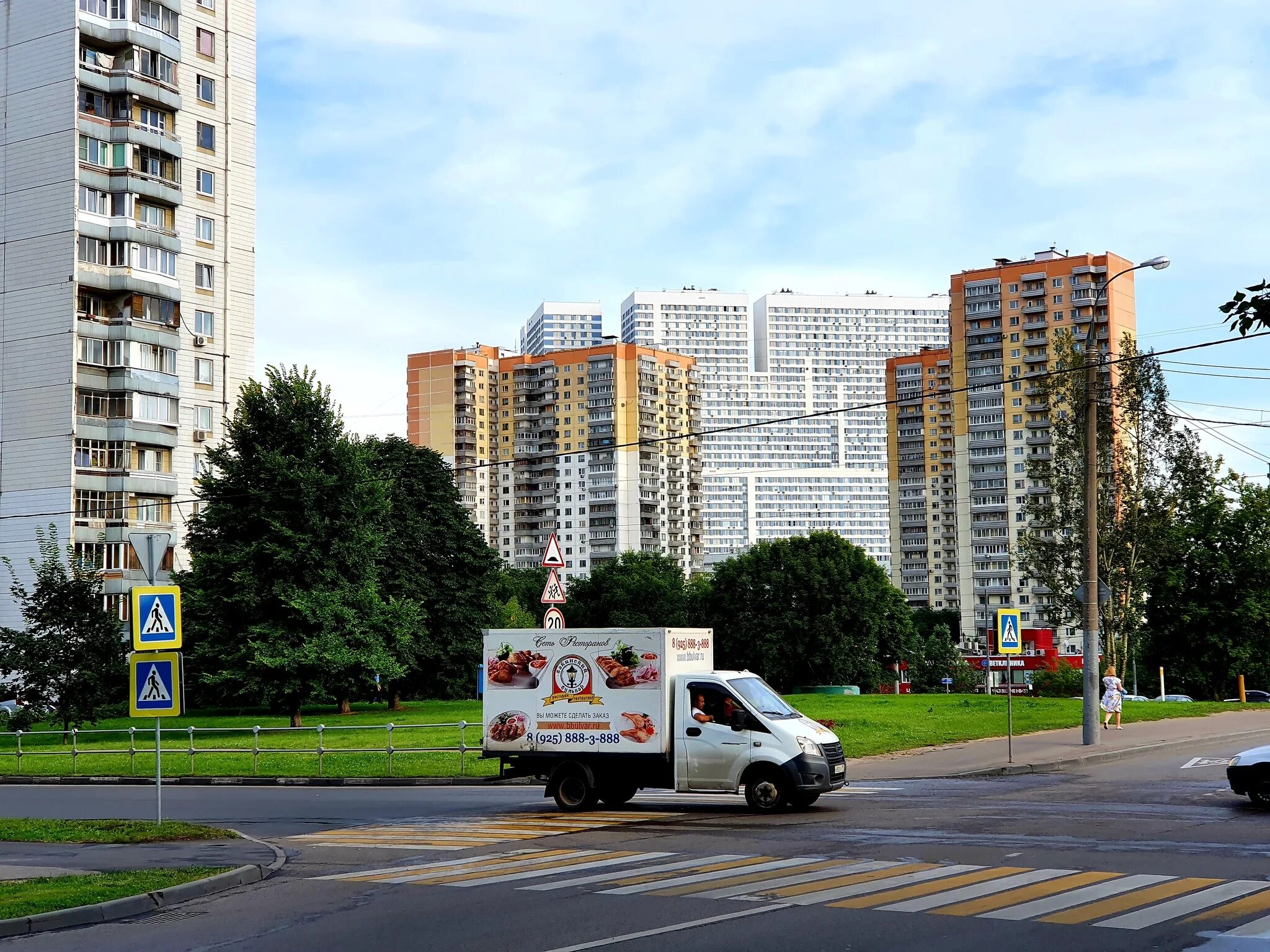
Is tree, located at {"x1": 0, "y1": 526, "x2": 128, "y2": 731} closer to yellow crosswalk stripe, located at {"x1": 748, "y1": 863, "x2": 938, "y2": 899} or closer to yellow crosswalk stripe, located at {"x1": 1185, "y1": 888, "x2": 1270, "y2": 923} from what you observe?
yellow crosswalk stripe, located at {"x1": 748, "y1": 863, "x2": 938, "y2": 899}

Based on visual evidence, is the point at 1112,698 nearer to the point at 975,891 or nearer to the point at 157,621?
the point at 975,891

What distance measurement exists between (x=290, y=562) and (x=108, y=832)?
2787cm

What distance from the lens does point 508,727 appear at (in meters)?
20.0

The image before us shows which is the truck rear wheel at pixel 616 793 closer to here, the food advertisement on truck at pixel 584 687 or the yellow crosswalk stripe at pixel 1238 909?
the food advertisement on truck at pixel 584 687

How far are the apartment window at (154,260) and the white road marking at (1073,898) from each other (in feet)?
197

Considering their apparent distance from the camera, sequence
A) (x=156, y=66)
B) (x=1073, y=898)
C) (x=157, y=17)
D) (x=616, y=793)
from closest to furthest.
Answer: (x=1073, y=898), (x=616, y=793), (x=156, y=66), (x=157, y=17)

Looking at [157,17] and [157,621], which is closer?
[157,621]

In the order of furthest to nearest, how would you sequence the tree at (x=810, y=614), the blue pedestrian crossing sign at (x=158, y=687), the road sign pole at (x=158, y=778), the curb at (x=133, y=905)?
1. the tree at (x=810, y=614)
2. the blue pedestrian crossing sign at (x=158, y=687)
3. the road sign pole at (x=158, y=778)
4. the curb at (x=133, y=905)

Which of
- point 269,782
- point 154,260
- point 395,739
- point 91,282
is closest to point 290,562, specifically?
point 395,739

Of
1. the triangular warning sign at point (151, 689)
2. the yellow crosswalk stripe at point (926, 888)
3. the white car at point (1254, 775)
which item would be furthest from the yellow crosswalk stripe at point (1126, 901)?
the triangular warning sign at point (151, 689)

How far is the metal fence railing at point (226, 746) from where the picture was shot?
3059 cm

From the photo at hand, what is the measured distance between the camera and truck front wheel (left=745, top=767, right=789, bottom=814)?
Result: 18641mm

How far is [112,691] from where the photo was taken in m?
44.3

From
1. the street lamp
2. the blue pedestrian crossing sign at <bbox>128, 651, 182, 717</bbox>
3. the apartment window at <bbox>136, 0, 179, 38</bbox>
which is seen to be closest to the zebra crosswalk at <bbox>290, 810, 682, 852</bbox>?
the blue pedestrian crossing sign at <bbox>128, 651, 182, 717</bbox>
